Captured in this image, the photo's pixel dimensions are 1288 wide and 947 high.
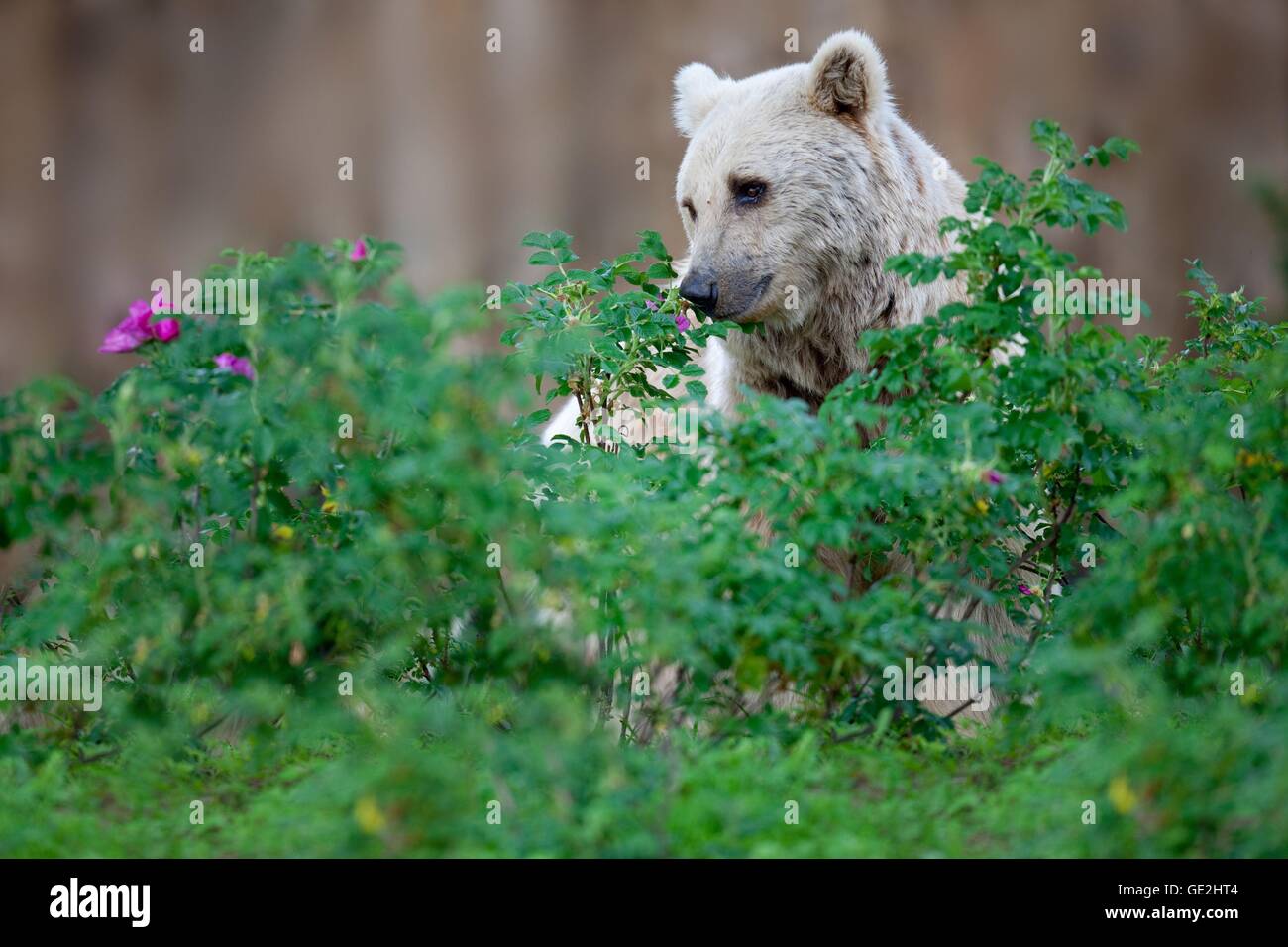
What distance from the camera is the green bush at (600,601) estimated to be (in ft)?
7.75

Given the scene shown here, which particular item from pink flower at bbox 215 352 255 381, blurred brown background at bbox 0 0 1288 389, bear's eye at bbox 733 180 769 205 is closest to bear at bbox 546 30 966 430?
bear's eye at bbox 733 180 769 205

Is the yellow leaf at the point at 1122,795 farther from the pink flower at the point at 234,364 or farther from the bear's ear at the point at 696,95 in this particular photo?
the bear's ear at the point at 696,95

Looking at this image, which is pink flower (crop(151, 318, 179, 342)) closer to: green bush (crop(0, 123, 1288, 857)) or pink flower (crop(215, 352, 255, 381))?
green bush (crop(0, 123, 1288, 857))

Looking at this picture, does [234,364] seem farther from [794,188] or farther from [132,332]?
[794,188]

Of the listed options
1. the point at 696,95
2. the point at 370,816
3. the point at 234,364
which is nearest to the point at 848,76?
the point at 696,95

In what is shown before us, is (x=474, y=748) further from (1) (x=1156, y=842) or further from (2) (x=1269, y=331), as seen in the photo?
(2) (x=1269, y=331)

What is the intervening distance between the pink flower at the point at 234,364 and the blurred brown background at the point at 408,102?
5759mm

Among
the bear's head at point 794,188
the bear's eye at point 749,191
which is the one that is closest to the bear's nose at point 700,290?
the bear's head at point 794,188

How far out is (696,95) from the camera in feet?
16.3

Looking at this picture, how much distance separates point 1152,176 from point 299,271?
7263mm
